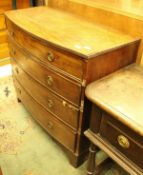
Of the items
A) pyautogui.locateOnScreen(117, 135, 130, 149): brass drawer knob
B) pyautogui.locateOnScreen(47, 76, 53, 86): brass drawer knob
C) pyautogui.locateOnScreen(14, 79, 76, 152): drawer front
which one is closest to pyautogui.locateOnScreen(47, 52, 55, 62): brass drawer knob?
pyautogui.locateOnScreen(47, 76, 53, 86): brass drawer knob

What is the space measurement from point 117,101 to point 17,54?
986 mm

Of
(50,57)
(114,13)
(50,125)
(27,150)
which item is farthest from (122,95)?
(27,150)

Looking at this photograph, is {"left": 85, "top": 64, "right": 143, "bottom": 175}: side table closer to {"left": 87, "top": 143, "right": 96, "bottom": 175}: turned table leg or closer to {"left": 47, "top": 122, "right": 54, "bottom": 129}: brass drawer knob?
{"left": 87, "top": 143, "right": 96, "bottom": 175}: turned table leg

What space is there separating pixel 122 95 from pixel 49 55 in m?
0.49

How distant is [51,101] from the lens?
136 cm

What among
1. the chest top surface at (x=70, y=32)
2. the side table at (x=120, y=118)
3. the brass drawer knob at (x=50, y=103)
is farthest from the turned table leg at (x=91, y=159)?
the chest top surface at (x=70, y=32)

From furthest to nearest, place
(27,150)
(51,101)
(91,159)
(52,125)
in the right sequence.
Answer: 1. (27,150)
2. (52,125)
3. (51,101)
4. (91,159)

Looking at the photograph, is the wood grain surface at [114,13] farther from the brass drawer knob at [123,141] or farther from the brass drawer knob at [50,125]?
the brass drawer knob at [50,125]

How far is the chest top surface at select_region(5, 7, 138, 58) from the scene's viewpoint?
106 cm

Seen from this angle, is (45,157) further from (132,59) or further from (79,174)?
(132,59)

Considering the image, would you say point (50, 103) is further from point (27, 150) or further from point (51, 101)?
point (27, 150)

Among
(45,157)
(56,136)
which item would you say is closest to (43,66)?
(56,136)

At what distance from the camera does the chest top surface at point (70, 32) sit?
1059 mm

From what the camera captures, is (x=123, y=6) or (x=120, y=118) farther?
(x=123, y=6)
